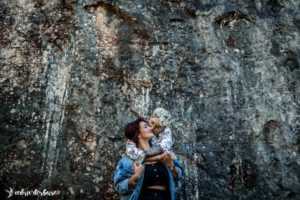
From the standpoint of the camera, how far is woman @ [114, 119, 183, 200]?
3.62 metres

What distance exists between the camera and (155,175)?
3715 millimetres

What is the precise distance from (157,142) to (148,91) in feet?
4.83

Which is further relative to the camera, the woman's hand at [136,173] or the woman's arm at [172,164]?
the woman's arm at [172,164]

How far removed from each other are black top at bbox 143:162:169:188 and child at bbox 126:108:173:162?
0.11 m

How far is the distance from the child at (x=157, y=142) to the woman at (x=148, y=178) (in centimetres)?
7

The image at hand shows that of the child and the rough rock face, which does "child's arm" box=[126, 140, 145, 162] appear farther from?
the rough rock face

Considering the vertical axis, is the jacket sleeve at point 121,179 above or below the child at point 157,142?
below

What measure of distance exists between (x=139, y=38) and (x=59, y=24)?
1.12 metres

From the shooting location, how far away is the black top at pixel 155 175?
3.69 metres

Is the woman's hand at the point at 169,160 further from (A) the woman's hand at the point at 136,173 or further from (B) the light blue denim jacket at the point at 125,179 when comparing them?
(A) the woman's hand at the point at 136,173
